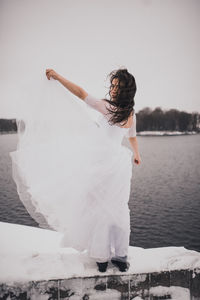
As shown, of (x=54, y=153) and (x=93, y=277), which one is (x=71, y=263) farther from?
(x=54, y=153)

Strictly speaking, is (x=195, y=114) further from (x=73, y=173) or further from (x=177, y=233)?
(x=73, y=173)

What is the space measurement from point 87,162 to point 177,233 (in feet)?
46.8

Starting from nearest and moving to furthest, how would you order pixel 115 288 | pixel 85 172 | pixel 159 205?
pixel 85 172, pixel 115 288, pixel 159 205

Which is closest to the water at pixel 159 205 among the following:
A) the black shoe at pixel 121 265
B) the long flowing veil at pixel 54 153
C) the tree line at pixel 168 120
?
the long flowing veil at pixel 54 153

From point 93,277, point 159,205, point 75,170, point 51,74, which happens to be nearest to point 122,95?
point 51,74

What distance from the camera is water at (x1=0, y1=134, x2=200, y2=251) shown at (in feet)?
47.1

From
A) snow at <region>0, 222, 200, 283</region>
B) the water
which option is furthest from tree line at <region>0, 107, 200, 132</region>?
snow at <region>0, 222, 200, 283</region>

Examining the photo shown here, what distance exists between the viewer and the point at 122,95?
2.25m

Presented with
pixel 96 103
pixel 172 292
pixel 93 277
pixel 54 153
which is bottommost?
pixel 172 292

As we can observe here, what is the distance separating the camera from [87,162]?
2.36 m

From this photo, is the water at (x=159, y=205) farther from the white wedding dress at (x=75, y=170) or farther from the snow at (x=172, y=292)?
the snow at (x=172, y=292)

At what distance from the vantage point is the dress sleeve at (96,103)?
2.22m

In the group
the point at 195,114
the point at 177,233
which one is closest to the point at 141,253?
the point at 177,233

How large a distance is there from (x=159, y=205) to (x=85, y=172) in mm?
18276
